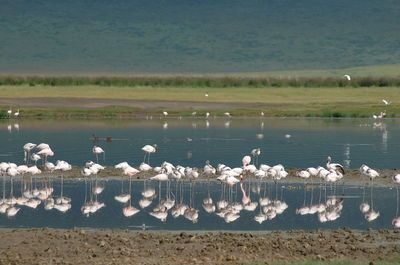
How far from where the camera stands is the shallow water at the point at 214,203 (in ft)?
44.9

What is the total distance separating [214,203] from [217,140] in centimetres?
1317

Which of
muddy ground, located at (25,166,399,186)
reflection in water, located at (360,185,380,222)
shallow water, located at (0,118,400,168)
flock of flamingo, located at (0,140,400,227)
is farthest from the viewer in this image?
shallow water, located at (0,118,400,168)

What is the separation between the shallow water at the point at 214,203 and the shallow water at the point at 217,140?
11.9 feet

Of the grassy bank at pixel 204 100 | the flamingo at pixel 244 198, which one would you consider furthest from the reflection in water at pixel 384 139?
the grassy bank at pixel 204 100

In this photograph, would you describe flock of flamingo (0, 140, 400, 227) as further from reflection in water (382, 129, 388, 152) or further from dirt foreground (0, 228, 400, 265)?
reflection in water (382, 129, 388, 152)

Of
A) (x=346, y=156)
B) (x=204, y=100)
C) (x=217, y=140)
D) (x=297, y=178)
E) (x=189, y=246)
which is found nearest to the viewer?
(x=189, y=246)

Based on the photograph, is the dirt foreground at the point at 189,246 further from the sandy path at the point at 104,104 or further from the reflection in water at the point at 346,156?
the sandy path at the point at 104,104

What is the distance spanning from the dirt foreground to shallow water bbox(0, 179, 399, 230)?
2.81ft

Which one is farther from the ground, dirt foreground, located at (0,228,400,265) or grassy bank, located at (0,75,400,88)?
grassy bank, located at (0,75,400,88)

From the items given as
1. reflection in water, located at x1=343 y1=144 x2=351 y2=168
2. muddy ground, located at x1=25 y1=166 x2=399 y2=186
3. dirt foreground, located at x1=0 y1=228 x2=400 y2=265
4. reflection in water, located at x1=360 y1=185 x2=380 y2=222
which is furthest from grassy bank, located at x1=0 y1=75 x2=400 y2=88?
dirt foreground, located at x1=0 y1=228 x2=400 y2=265

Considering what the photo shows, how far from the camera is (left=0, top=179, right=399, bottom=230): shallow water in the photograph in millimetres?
13672

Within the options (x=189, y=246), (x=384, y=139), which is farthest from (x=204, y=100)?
(x=189, y=246)

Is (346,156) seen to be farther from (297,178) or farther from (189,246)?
(189,246)

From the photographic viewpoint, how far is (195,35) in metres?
114
